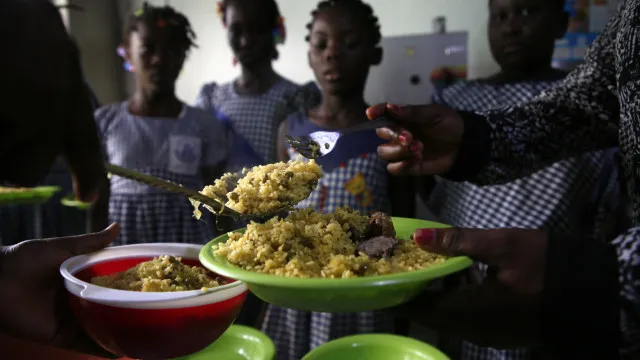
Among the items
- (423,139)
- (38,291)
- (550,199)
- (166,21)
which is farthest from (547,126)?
Answer: (166,21)

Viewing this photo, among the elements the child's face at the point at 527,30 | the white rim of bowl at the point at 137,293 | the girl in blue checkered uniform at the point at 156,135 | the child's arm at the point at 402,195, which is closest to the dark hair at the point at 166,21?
the girl in blue checkered uniform at the point at 156,135

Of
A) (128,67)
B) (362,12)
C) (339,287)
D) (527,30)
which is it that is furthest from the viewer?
(128,67)

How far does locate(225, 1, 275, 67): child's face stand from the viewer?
1435 mm

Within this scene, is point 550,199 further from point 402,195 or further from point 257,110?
point 257,110

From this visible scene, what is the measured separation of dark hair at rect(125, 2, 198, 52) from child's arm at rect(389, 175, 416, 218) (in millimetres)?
702

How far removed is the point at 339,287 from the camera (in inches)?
17.1

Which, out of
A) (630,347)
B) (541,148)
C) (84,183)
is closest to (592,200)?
(541,148)

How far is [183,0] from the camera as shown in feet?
5.17

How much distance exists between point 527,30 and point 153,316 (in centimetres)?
103

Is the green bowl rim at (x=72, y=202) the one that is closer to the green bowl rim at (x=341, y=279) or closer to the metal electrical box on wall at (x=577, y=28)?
the green bowl rim at (x=341, y=279)

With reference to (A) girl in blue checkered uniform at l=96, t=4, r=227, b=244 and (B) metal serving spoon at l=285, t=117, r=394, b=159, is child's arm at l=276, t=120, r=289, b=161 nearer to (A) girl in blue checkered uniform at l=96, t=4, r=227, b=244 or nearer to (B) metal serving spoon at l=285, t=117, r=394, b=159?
(A) girl in blue checkered uniform at l=96, t=4, r=227, b=244

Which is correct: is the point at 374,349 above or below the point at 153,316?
below

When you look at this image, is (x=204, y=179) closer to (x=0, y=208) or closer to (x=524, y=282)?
(x=0, y=208)

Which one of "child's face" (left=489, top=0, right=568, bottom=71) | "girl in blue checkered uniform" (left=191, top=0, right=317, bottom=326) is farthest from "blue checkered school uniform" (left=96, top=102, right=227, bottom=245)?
"child's face" (left=489, top=0, right=568, bottom=71)
